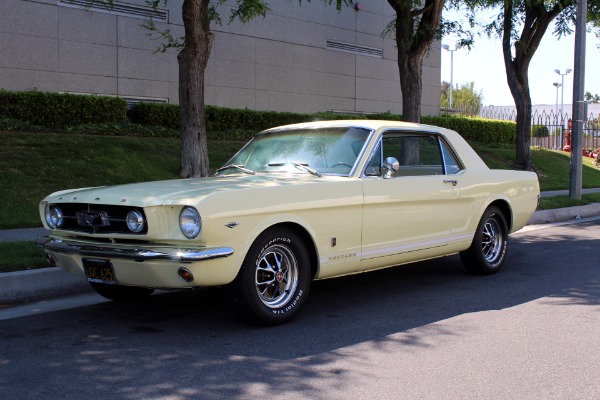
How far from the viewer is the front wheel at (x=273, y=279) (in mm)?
5422

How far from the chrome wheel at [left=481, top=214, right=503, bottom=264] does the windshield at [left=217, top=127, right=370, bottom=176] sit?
2.09 m

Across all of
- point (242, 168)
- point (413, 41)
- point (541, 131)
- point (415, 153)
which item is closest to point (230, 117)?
point (413, 41)

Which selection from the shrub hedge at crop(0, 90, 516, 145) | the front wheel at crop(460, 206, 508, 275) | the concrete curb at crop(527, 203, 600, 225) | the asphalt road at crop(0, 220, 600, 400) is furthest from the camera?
the shrub hedge at crop(0, 90, 516, 145)

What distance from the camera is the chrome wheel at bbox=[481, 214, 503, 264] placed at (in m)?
7.98

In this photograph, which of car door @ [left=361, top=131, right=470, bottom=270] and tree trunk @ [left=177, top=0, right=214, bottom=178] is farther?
tree trunk @ [left=177, top=0, right=214, bottom=178]

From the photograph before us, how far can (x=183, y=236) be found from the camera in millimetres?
5207

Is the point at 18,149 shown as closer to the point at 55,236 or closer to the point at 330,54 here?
the point at 55,236

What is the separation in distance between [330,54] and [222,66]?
193 inches

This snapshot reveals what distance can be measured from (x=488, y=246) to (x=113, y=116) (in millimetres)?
11347

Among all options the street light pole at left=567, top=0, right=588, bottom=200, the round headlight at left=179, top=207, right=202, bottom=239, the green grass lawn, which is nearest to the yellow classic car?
the round headlight at left=179, top=207, right=202, bottom=239

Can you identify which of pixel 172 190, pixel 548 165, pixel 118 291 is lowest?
pixel 118 291

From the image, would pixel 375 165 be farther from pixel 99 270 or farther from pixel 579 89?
pixel 579 89

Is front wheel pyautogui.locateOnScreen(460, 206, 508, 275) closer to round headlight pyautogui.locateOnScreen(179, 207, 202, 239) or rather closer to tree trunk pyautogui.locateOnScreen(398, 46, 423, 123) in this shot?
round headlight pyautogui.locateOnScreen(179, 207, 202, 239)

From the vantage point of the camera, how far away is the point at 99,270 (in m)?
5.55
